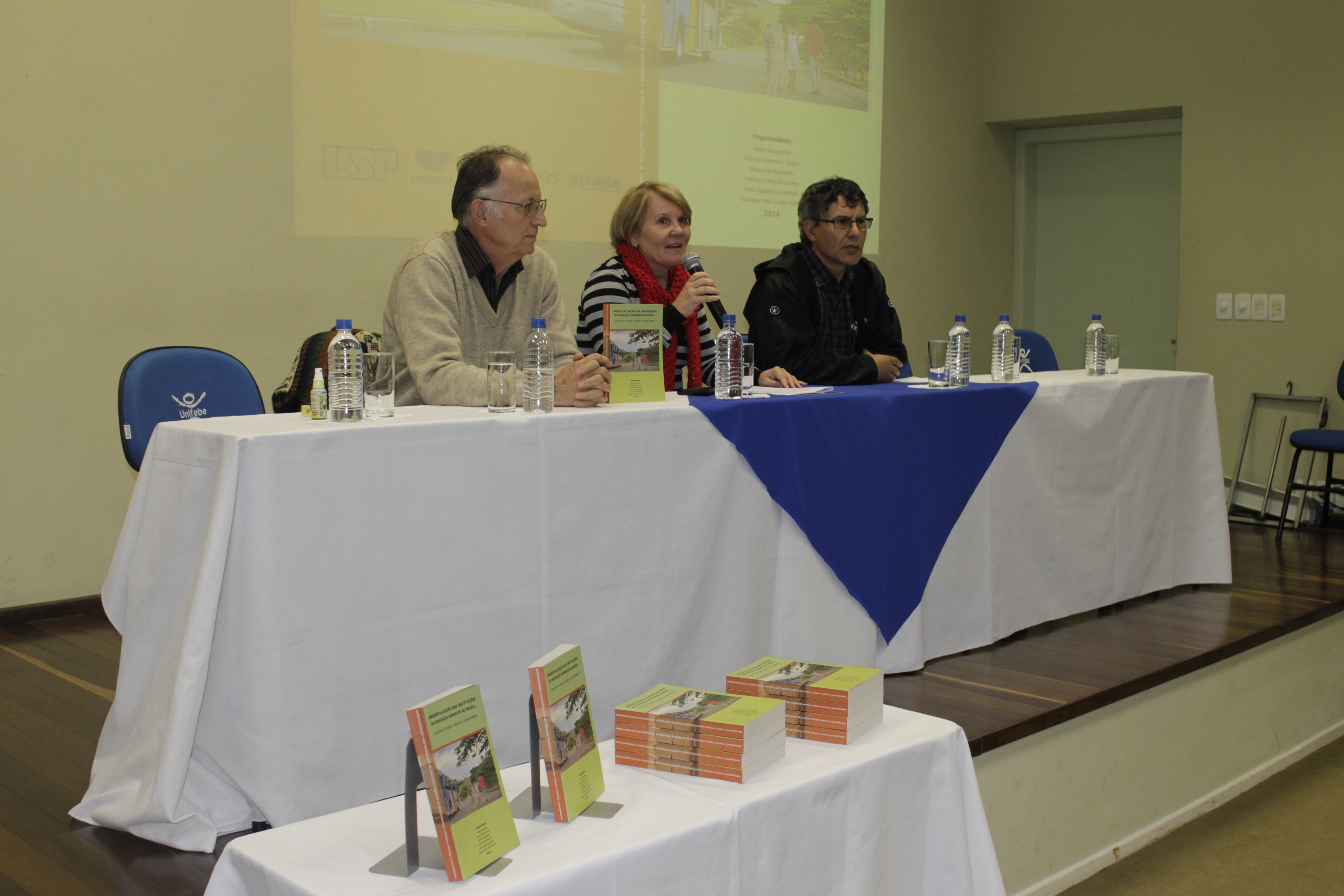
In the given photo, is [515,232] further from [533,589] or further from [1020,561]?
[1020,561]

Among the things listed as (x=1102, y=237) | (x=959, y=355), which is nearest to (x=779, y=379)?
(x=959, y=355)

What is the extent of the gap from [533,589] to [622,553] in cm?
21

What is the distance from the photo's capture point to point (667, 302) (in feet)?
10.2

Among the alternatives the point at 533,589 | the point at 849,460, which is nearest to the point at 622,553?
the point at 533,589

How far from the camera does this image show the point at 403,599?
1.89 m

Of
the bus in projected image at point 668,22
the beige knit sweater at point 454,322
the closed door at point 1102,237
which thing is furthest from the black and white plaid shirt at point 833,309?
the closed door at point 1102,237

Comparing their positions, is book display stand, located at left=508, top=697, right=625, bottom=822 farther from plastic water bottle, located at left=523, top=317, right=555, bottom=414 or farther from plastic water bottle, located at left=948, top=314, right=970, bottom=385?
plastic water bottle, located at left=948, top=314, right=970, bottom=385

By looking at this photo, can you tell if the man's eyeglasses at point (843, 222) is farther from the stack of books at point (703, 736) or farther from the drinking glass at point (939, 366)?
the stack of books at point (703, 736)

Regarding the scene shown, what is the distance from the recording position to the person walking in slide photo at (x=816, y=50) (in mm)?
5504

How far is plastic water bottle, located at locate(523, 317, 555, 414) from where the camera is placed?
2121 millimetres

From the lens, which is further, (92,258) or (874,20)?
(874,20)

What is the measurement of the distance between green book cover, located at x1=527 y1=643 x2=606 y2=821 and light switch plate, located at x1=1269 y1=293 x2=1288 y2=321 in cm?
533

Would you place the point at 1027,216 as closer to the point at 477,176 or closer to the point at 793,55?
the point at 793,55

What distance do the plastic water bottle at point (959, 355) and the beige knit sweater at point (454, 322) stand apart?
983 millimetres
